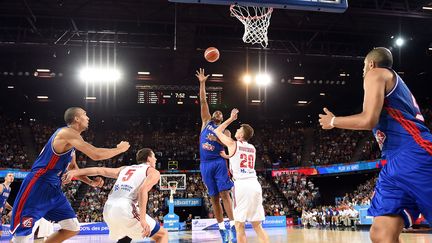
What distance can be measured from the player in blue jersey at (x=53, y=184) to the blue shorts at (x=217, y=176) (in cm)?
216

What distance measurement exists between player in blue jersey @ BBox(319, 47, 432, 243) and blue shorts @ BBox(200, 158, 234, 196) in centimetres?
341

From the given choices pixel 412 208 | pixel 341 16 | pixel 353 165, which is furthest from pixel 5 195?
pixel 353 165

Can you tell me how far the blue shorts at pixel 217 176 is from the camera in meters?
6.41

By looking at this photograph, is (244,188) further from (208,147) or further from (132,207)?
(132,207)

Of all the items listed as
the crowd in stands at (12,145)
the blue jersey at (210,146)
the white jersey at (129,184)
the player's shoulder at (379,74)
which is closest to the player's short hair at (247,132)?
the blue jersey at (210,146)

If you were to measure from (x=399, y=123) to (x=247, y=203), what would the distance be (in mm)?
2842

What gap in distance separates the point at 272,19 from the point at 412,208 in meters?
13.0

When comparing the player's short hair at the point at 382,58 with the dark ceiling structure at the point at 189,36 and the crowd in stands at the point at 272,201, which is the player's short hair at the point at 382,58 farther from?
the crowd in stands at the point at 272,201

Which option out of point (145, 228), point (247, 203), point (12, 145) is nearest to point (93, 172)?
point (145, 228)

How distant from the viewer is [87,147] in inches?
173

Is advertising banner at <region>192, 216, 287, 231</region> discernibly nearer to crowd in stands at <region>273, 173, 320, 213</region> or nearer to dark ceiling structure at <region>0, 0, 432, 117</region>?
crowd in stands at <region>273, 173, 320, 213</region>

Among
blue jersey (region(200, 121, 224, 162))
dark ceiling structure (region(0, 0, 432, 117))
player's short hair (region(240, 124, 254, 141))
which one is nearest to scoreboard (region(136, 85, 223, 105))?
dark ceiling structure (region(0, 0, 432, 117))

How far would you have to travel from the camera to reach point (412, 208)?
2979mm

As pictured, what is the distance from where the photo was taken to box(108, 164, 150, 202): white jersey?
442cm
